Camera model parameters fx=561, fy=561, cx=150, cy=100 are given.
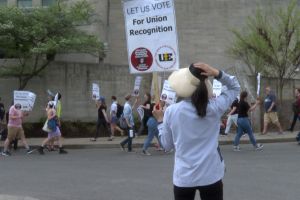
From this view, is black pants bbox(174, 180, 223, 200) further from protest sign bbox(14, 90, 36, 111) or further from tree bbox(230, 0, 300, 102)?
tree bbox(230, 0, 300, 102)

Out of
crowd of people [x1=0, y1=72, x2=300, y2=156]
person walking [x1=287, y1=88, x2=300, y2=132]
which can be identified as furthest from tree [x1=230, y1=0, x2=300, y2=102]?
crowd of people [x1=0, y1=72, x2=300, y2=156]

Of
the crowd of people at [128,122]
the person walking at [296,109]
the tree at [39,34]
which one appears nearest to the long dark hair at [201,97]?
the crowd of people at [128,122]

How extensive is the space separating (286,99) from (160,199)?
1557cm

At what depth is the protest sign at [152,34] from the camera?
53.5 ft

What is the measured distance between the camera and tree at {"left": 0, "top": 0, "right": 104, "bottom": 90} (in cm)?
2164

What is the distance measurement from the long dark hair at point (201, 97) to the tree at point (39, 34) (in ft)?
57.3

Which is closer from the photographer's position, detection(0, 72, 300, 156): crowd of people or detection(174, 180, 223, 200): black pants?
detection(174, 180, 223, 200): black pants

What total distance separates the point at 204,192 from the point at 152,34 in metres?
12.5

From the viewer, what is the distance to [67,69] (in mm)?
24469

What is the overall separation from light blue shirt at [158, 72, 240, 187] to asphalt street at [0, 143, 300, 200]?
4.49 metres

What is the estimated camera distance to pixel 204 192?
430 cm

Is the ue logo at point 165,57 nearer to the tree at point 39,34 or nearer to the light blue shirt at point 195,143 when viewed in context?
the tree at point 39,34

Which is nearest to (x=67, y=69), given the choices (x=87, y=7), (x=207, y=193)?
(x=87, y=7)

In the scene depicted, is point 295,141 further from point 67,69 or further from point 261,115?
point 67,69
